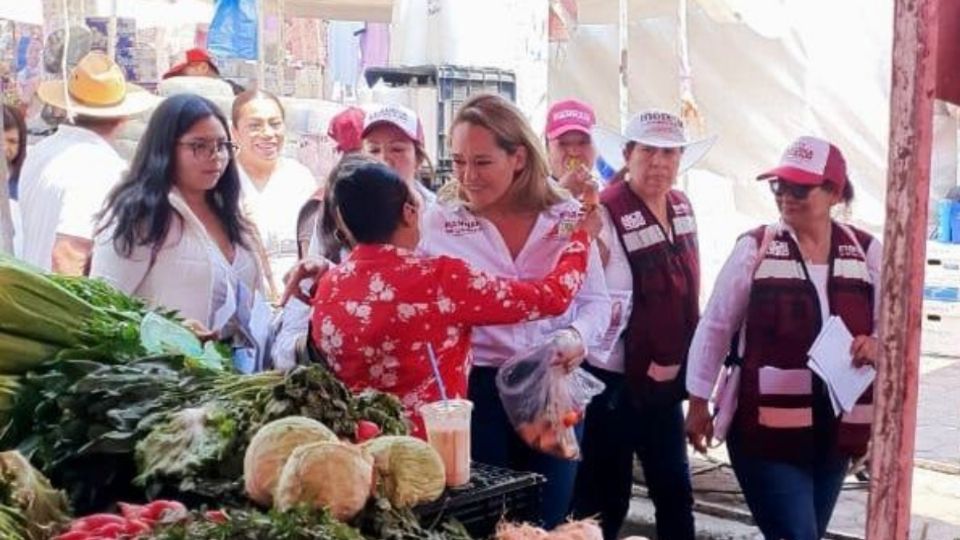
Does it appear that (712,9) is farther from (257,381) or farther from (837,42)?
(257,381)

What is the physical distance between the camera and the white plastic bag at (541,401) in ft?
11.3

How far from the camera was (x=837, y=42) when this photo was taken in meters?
10.0

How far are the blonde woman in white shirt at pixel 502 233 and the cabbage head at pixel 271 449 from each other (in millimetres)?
1392

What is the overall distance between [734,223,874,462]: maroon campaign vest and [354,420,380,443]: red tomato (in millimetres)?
1660

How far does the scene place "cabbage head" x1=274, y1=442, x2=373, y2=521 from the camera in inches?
81.4

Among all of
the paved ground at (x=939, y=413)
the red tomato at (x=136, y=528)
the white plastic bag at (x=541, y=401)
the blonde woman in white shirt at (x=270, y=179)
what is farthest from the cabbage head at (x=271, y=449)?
the paved ground at (x=939, y=413)

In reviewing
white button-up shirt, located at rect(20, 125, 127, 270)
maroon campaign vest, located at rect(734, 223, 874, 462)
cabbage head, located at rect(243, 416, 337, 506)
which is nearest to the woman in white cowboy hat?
maroon campaign vest, located at rect(734, 223, 874, 462)

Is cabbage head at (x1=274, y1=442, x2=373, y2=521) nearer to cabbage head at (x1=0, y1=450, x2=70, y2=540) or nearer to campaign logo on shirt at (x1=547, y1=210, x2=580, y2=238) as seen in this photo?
cabbage head at (x1=0, y1=450, x2=70, y2=540)

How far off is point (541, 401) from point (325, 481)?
1.43m

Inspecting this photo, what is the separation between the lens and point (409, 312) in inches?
121

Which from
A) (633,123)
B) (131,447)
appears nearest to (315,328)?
(131,447)

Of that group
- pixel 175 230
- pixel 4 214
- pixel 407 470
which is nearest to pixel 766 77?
pixel 175 230

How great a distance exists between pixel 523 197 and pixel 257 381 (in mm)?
1299

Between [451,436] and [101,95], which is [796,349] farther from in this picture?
[101,95]
